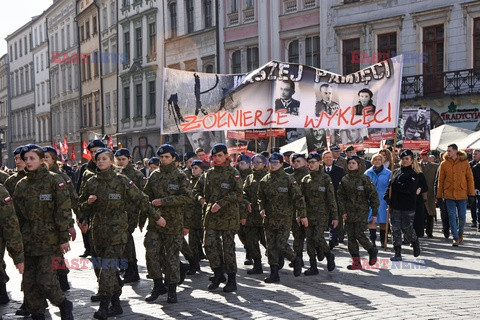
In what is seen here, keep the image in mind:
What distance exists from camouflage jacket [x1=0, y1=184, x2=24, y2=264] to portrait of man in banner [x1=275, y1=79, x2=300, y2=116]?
8.08 m

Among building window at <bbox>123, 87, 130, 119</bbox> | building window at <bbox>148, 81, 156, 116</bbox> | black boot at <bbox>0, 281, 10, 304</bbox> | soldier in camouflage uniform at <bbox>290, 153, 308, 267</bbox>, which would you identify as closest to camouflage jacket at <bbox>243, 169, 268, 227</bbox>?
soldier in camouflage uniform at <bbox>290, 153, 308, 267</bbox>

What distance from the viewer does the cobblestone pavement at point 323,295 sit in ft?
27.8

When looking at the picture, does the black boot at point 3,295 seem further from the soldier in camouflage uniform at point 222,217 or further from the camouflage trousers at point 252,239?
the camouflage trousers at point 252,239

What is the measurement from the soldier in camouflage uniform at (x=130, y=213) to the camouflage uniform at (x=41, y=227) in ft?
9.21

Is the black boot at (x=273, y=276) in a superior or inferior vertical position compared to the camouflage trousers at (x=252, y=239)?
inferior

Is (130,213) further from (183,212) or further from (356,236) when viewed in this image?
(356,236)

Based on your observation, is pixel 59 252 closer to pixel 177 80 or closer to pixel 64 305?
pixel 64 305

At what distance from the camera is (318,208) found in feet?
37.3

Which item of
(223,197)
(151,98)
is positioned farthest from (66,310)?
(151,98)

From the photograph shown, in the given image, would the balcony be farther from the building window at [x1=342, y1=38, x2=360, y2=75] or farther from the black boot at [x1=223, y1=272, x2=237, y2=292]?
the black boot at [x1=223, y1=272, x2=237, y2=292]

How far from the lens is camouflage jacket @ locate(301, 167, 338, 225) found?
1137cm

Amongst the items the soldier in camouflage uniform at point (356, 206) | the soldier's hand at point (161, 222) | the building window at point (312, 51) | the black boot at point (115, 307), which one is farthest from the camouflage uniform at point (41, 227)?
the building window at point (312, 51)

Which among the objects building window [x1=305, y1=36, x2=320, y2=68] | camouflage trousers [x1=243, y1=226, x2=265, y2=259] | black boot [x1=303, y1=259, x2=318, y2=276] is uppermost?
building window [x1=305, y1=36, x2=320, y2=68]

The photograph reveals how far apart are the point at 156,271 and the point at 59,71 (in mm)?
58838
